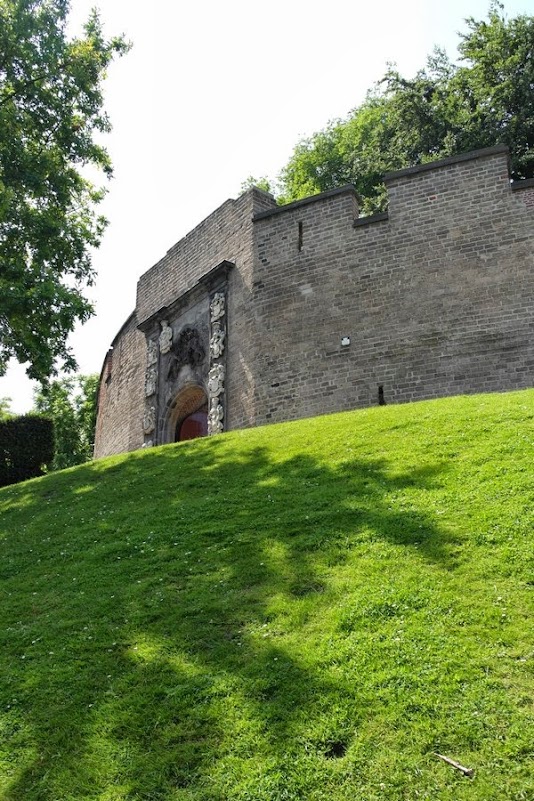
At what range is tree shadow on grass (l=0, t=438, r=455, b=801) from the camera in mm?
4176

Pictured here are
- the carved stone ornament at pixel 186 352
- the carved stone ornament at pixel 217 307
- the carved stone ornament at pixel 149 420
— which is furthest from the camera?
the carved stone ornament at pixel 149 420

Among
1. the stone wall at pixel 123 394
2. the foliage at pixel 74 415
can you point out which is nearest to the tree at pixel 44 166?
the stone wall at pixel 123 394

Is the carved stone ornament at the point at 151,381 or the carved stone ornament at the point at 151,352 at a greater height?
the carved stone ornament at the point at 151,352

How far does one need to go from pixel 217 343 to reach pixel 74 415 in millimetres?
24700

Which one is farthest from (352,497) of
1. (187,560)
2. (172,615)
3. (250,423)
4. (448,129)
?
(448,129)

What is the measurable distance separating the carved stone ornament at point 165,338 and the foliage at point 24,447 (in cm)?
363

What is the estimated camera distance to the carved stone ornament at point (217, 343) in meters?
17.8

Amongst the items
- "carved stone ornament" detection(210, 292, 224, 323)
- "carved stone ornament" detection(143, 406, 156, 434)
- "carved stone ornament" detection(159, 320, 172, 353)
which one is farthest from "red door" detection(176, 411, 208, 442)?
"carved stone ornament" detection(210, 292, 224, 323)

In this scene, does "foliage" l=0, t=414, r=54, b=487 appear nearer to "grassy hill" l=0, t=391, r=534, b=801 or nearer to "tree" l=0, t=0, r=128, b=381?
"tree" l=0, t=0, r=128, b=381

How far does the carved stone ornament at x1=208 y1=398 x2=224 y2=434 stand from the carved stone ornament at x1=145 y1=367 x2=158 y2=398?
318 cm

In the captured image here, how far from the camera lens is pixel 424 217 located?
1533 cm

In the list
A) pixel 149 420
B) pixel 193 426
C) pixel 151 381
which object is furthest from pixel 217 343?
pixel 149 420

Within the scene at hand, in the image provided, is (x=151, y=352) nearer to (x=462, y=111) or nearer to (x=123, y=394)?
(x=123, y=394)

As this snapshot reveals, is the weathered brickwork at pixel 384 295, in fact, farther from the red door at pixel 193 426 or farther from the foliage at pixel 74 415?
the foliage at pixel 74 415
